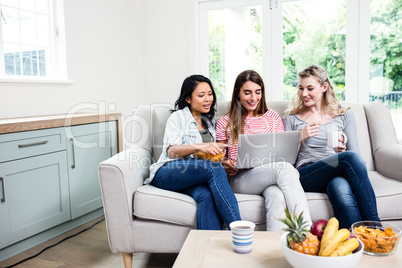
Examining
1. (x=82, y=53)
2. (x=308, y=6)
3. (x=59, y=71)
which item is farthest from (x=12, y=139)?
(x=308, y=6)

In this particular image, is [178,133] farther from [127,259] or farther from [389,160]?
[389,160]

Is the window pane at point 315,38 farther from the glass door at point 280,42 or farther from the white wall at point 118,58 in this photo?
the white wall at point 118,58

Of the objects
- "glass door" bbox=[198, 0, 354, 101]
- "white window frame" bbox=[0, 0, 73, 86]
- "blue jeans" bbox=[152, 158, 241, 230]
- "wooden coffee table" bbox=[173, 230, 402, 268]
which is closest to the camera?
"wooden coffee table" bbox=[173, 230, 402, 268]

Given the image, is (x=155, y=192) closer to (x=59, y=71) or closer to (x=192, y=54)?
(x=59, y=71)

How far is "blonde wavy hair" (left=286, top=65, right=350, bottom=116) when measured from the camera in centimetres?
208

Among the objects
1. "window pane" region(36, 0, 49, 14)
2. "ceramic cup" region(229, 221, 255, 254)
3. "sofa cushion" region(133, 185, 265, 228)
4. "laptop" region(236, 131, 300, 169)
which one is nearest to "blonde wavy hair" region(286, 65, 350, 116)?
"laptop" region(236, 131, 300, 169)

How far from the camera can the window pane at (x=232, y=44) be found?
3.62 metres

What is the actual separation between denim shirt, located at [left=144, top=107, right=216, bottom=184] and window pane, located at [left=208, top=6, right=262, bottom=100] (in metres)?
1.79

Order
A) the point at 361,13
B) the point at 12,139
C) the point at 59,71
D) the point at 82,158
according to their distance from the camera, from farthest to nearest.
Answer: the point at 361,13 < the point at 59,71 < the point at 82,158 < the point at 12,139

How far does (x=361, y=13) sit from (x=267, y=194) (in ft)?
7.72

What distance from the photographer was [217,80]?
12.5 feet

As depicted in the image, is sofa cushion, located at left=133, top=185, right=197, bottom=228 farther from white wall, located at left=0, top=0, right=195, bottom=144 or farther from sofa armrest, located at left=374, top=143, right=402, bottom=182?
white wall, located at left=0, top=0, right=195, bottom=144

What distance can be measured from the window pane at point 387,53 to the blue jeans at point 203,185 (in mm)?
2174

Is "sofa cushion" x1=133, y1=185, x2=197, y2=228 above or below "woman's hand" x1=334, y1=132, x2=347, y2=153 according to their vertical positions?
below
